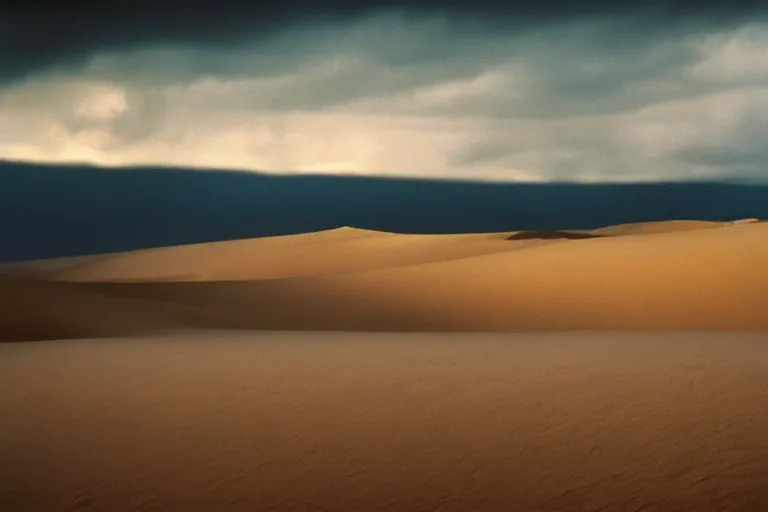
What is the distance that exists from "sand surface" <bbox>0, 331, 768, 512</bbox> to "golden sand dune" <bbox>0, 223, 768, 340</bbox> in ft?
20.0

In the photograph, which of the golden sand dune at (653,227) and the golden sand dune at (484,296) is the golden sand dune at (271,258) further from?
the golden sand dune at (484,296)

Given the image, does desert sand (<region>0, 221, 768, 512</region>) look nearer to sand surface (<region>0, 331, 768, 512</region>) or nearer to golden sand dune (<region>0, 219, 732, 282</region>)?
sand surface (<region>0, 331, 768, 512</region>)

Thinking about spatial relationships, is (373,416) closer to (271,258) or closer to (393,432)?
(393,432)

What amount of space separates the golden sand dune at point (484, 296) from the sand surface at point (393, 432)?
6.11 meters

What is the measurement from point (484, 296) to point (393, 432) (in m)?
12.9

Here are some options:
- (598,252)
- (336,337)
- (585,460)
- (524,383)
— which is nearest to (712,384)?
(524,383)

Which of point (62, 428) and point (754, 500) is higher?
point (62, 428)

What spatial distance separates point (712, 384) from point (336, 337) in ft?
20.0

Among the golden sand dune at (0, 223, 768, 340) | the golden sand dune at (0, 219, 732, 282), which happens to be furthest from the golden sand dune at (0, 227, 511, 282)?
the golden sand dune at (0, 223, 768, 340)

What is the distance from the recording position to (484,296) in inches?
730

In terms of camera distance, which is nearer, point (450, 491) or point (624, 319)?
point (450, 491)

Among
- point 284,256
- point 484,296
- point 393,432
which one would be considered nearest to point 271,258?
point 284,256

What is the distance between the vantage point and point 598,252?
21.7 metres

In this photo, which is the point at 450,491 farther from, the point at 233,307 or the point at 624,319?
the point at 233,307
